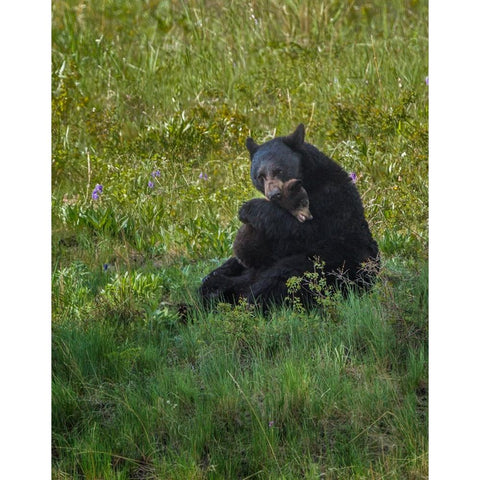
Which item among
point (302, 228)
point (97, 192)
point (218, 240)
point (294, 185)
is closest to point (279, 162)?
point (294, 185)

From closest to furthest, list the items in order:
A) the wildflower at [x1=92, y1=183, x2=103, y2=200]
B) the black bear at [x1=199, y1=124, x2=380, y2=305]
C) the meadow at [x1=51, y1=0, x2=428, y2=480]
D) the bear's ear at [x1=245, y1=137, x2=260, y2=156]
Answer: the meadow at [x1=51, y1=0, x2=428, y2=480] < the black bear at [x1=199, y1=124, x2=380, y2=305] < the bear's ear at [x1=245, y1=137, x2=260, y2=156] < the wildflower at [x1=92, y1=183, x2=103, y2=200]

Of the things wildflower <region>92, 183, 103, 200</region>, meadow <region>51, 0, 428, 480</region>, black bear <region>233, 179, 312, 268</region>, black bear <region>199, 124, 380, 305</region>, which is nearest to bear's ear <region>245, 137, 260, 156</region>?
black bear <region>199, 124, 380, 305</region>

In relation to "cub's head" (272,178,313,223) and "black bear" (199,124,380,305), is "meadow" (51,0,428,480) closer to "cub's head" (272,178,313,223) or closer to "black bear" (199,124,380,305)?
"black bear" (199,124,380,305)

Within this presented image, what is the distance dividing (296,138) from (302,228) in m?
0.52

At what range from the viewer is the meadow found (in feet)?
15.9

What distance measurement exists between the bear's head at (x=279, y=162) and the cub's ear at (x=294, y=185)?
0.16 ft

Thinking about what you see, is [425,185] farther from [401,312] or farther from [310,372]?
[310,372]

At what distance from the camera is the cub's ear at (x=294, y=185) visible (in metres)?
5.52

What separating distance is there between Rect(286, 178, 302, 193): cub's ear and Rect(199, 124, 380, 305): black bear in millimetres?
54

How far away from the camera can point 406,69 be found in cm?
586

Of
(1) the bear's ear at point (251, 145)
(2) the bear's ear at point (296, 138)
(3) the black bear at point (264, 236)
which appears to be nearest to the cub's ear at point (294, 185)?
(3) the black bear at point (264, 236)

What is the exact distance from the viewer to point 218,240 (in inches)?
233

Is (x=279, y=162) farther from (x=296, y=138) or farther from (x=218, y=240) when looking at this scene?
(x=218, y=240)

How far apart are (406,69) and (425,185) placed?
0.81 m
